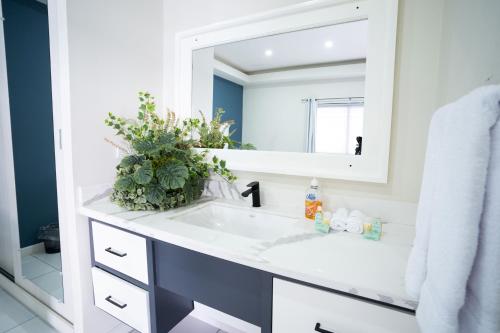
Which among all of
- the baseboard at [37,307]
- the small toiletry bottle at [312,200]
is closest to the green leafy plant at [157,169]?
the small toiletry bottle at [312,200]

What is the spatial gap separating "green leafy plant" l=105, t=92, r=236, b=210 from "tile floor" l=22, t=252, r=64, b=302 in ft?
2.50

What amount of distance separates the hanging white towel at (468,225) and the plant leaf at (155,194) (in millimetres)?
989

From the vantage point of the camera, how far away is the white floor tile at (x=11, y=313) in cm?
142

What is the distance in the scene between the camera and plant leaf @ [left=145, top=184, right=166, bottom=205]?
1.06 meters

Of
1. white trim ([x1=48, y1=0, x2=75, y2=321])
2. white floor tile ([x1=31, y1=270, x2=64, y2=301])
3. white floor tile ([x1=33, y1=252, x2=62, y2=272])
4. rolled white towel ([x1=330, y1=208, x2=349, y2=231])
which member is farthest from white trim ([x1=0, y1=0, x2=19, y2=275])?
rolled white towel ([x1=330, y1=208, x2=349, y2=231])

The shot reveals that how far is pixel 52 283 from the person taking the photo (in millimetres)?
1472

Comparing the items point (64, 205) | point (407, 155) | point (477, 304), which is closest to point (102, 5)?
point (64, 205)

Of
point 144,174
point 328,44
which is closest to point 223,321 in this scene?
point 144,174

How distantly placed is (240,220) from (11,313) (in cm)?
166

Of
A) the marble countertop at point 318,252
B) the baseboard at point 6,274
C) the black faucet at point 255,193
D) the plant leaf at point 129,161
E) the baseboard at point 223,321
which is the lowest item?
the baseboard at point 223,321

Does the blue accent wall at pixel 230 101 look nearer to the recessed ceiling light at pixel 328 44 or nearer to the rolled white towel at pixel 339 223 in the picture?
the recessed ceiling light at pixel 328 44

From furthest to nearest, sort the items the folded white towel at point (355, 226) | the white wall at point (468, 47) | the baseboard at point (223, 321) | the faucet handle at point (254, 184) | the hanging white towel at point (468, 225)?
1. the baseboard at point (223, 321)
2. the faucet handle at point (254, 184)
3. the folded white towel at point (355, 226)
4. the white wall at point (468, 47)
5. the hanging white towel at point (468, 225)

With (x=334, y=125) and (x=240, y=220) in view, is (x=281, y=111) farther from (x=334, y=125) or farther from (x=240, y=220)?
(x=240, y=220)

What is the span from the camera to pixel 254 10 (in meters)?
1.20
